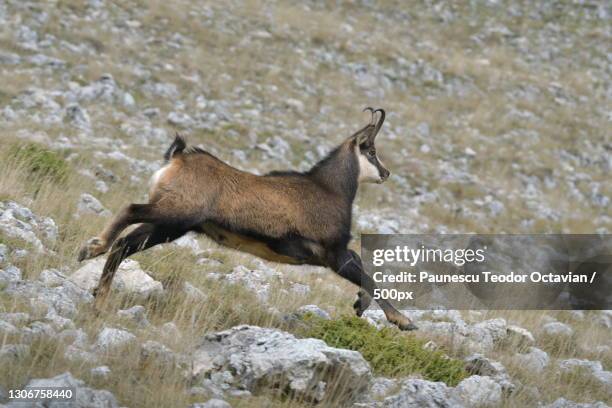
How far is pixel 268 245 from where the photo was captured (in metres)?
6.75

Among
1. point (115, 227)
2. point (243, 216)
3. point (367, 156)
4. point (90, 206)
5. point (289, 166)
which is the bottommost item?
point (289, 166)

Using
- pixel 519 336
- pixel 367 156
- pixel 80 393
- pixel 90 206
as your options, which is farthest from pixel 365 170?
pixel 80 393

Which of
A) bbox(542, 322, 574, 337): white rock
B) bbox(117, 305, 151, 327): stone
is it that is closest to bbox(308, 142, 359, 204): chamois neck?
bbox(117, 305, 151, 327): stone

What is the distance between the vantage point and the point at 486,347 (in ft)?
24.7

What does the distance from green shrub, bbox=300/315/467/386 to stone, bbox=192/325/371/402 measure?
0.87 m

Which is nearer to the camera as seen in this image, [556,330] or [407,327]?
[407,327]

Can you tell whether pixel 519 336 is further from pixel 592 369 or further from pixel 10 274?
pixel 10 274

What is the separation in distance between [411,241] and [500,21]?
16158mm

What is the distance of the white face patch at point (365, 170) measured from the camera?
26.7 feet

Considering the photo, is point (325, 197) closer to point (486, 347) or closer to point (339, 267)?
point (339, 267)

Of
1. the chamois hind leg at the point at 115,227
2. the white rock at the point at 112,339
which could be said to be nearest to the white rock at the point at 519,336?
the chamois hind leg at the point at 115,227

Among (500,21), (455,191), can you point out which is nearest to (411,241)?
(455,191)

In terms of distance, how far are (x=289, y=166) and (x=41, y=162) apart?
20.4 feet

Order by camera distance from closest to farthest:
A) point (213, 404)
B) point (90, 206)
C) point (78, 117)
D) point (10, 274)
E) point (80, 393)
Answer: point (80, 393) < point (213, 404) < point (10, 274) < point (90, 206) < point (78, 117)
